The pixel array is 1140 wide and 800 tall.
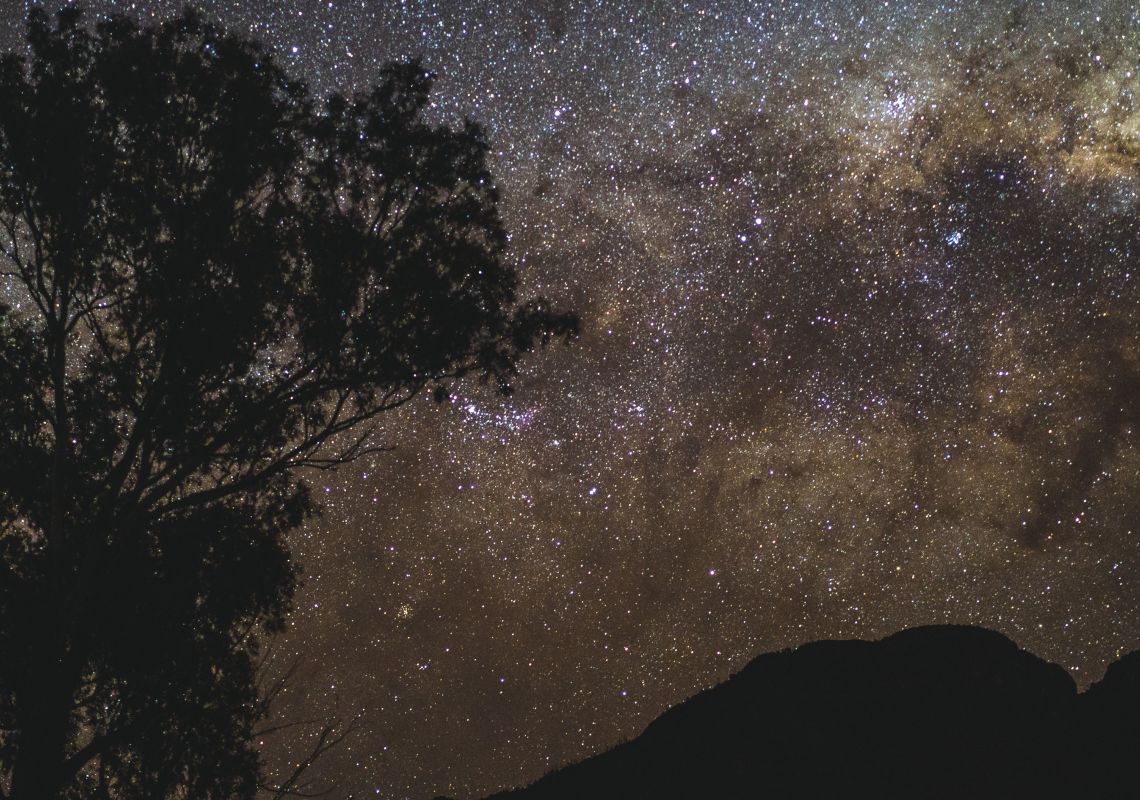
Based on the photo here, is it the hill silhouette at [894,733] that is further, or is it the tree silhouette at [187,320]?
the hill silhouette at [894,733]

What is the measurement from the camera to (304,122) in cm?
1032

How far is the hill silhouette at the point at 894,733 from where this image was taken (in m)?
17.3

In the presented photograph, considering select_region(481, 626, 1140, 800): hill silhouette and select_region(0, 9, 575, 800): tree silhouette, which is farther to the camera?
select_region(481, 626, 1140, 800): hill silhouette

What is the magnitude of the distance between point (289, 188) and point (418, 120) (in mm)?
1970

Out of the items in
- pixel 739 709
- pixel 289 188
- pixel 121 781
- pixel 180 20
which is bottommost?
pixel 739 709

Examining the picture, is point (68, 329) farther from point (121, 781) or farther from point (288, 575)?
point (121, 781)

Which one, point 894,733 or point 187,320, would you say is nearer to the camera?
point 187,320

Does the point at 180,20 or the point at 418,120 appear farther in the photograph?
the point at 418,120

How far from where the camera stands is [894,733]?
19.7 metres

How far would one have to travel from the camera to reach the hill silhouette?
17.3 metres

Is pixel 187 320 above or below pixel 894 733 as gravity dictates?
above

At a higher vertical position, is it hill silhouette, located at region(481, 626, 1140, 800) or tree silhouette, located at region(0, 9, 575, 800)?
tree silhouette, located at region(0, 9, 575, 800)

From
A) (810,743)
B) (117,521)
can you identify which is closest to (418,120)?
(117,521)

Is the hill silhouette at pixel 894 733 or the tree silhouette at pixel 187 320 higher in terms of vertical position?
the tree silhouette at pixel 187 320
